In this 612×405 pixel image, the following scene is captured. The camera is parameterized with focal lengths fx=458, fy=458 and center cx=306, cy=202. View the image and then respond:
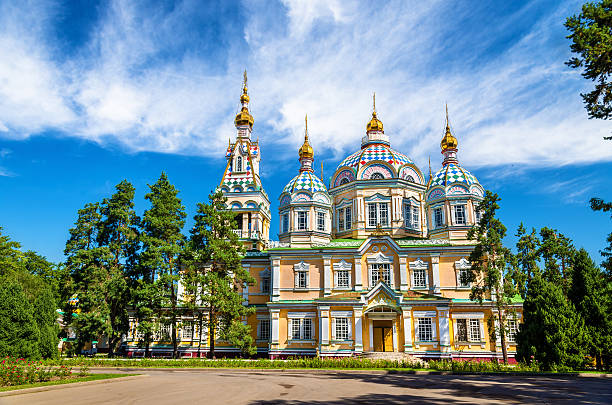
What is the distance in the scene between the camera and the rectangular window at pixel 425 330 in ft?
109

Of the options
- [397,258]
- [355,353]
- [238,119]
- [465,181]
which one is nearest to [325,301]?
[355,353]

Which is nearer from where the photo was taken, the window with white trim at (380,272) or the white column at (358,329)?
the white column at (358,329)

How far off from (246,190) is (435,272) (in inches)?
704

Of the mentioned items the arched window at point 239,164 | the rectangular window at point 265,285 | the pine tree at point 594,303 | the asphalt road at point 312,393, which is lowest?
the asphalt road at point 312,393

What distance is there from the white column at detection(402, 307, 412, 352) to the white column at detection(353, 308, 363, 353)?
3190mm

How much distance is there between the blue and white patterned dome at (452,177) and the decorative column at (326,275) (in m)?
11.3

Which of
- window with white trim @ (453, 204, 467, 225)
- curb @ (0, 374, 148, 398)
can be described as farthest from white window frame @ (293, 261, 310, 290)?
curb @ (0, 374, 148, 398)

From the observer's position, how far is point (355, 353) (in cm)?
3250

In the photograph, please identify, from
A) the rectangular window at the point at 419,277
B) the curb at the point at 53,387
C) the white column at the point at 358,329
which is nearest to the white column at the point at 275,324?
the white column at the point at 358,329

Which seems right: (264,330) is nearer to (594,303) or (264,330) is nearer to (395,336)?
(395,336)

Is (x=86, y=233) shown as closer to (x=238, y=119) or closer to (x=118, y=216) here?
(x=118, y=216)

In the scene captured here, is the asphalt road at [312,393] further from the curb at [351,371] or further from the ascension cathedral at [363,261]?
the ascension cathedral at [363,261]

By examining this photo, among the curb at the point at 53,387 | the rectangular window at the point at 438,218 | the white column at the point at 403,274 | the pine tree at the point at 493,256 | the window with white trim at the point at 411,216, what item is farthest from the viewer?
the window with white trim at the point at 411,216

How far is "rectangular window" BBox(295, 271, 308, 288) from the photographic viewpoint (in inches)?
1425
